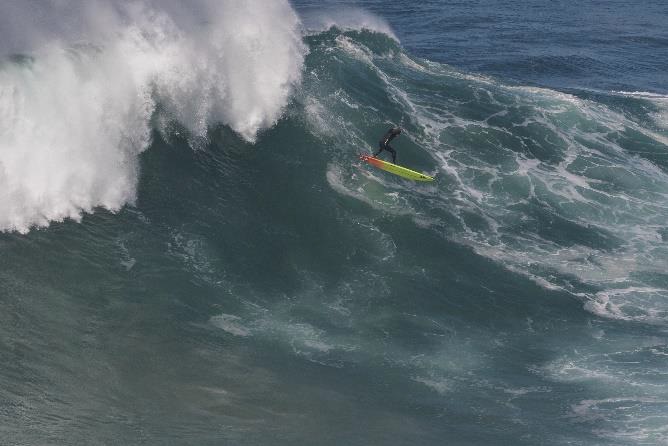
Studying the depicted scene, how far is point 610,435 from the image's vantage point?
55.5 ft

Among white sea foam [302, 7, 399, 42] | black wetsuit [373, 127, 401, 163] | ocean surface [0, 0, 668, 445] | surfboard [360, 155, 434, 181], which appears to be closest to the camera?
ocean surface [0, 0, 668, 445]

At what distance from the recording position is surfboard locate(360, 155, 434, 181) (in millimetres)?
25578

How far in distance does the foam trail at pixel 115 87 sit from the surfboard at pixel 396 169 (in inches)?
151

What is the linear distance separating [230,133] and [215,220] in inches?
198

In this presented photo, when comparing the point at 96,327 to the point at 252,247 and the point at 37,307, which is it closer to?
the point at 37,307

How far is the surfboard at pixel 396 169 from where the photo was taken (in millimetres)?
25578

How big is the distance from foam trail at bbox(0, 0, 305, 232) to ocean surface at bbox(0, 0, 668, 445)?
0.25 feet

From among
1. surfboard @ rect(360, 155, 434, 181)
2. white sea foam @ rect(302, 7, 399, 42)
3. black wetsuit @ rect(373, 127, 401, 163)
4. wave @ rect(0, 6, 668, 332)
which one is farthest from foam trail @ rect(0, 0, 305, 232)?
white sea foam @ rect(302, 7, 399, 42)

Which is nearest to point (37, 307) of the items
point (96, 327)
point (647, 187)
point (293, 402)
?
point (96, 327)

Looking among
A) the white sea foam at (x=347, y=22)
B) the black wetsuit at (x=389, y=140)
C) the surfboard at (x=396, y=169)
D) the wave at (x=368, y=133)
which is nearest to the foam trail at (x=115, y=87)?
the wave at (x=368, y=133)

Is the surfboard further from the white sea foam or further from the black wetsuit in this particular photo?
the white sea foam

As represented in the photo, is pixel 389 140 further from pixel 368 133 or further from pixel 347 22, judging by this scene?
pixel 347 22

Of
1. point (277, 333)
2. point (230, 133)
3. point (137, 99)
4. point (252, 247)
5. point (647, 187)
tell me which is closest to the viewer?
point (277, 333)

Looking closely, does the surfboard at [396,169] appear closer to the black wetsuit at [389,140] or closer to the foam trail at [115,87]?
the black wetsuit at [389,140]
